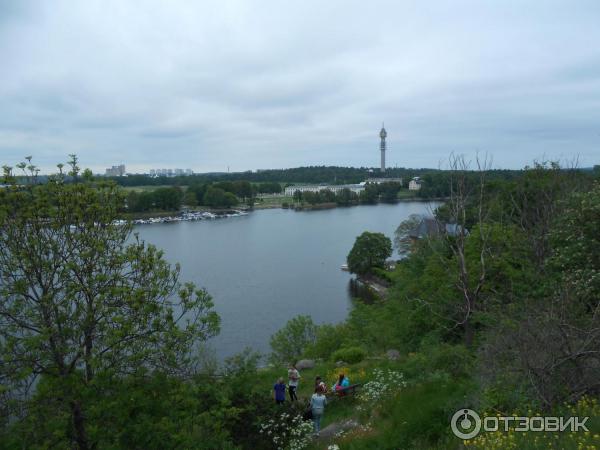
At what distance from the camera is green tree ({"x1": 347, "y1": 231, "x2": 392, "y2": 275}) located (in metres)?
40.4

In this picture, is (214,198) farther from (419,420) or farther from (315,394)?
(419,420)

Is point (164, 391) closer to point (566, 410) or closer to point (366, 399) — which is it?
point (366, 399)

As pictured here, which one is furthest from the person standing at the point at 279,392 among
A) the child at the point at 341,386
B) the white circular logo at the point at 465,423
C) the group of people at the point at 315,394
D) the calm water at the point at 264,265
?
the calm water at the point at 264,265

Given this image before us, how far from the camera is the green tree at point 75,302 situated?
592 cm

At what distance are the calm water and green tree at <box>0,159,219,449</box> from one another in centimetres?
940

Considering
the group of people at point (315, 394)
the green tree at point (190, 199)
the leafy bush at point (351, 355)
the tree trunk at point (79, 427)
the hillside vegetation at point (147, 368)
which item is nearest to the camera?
the hillside vegetation at point (147, 368)

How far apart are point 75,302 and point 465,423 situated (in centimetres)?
503

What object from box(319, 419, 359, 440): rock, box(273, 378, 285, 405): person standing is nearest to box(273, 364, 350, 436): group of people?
box(273, 378, 285, 405): person standing

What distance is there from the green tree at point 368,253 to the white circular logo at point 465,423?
1374 inches

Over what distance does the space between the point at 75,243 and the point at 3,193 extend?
1079 mm

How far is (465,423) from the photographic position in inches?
209

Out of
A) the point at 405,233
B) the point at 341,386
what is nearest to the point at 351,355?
the point at 341,386

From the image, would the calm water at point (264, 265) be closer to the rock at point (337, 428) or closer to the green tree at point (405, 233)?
the green tree at point (405, 233)

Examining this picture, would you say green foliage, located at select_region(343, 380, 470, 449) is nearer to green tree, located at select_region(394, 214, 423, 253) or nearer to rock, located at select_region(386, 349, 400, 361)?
rock, located at select_region(386, 349, 400, 361)
